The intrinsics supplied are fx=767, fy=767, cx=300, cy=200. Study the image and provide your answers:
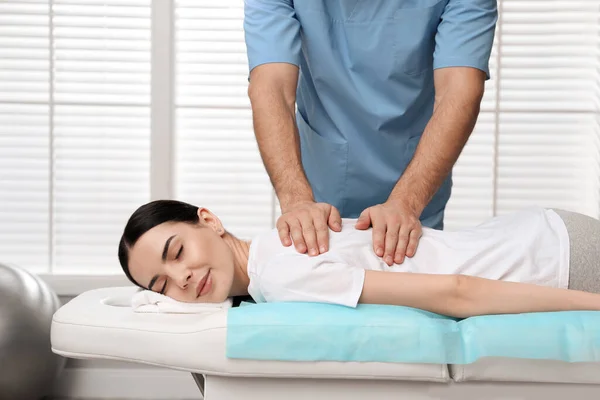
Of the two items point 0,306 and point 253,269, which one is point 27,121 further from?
point 253,269

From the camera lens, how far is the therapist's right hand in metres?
1.49

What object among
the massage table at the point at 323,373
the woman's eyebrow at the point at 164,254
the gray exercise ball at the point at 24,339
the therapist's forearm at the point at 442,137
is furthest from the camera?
the gray exercise ball at the point at 24,339

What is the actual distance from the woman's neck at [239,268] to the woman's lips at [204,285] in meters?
0.08

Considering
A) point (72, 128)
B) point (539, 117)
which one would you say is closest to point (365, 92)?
point (539, 117)

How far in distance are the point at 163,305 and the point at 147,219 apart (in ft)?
0.74

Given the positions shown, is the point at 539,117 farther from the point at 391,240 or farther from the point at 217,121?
the point at 391,240

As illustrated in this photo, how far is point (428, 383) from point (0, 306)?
65.7 inches

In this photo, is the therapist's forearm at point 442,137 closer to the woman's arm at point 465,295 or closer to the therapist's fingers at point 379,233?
the therapist's fingers at point 379,233

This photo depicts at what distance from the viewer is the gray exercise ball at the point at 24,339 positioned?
8.02 ft

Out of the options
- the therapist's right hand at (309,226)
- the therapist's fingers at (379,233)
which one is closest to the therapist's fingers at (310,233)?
the therapist's right hand at (309,226)

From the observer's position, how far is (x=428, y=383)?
129 centimetres

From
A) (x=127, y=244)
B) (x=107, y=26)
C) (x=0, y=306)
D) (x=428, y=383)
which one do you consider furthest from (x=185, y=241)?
(x=107, y=26)

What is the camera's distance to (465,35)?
1831 mm

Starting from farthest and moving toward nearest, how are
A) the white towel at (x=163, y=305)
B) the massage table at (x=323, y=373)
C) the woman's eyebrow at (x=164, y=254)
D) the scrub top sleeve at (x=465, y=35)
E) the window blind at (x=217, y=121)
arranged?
the window blind at (x=217, y=121), the scrub top sleeve at (x=465, y=35), the woman's eyebrow at (x=164, y=254), the white towel at (x=163, y=305), the massage table at (x=323, y=373)
